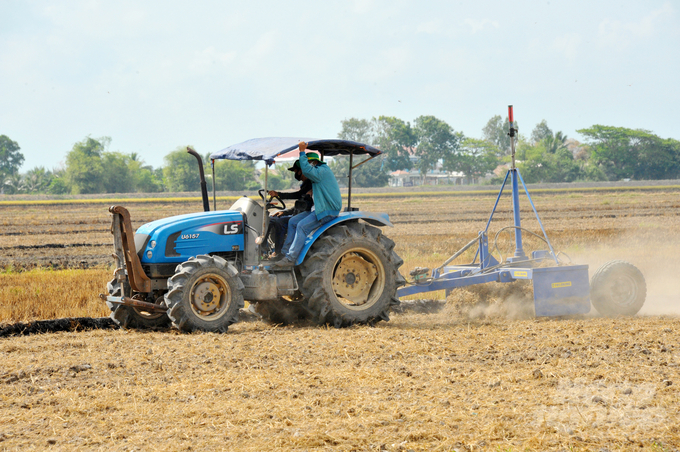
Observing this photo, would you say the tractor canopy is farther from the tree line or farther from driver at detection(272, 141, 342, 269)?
the tree line

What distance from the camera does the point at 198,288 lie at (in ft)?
24.3

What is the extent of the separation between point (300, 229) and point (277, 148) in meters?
1.06

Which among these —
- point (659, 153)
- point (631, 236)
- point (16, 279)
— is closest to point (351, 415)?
point (16, 279)

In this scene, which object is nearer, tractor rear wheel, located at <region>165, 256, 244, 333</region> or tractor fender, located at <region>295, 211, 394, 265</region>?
tractor rear wheel, located at <region>165, 256, 244, 333</region>

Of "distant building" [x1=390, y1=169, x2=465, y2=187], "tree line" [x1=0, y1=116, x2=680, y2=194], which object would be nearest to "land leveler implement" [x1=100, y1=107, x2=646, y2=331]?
"tree line" [x1=0, y1=116, x2=680, y2=194]

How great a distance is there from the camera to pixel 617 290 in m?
9.12

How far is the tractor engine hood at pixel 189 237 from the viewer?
25.1 feet

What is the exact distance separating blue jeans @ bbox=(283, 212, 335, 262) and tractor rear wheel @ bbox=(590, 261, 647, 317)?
3847 mm

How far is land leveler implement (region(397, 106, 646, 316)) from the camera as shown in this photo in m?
8.48

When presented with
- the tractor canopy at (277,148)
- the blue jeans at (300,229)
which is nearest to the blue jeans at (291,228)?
the blue jeans at (300,229)

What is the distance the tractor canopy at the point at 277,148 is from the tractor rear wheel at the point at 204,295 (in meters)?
1.26

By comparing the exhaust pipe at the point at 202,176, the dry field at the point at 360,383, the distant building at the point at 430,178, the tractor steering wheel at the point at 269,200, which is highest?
the distant building at the point at 430,178

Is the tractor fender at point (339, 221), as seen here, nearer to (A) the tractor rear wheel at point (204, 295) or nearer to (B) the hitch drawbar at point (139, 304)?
(A) the tractor rear wheel at point (204, 295)

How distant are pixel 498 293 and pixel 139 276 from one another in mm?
4949
